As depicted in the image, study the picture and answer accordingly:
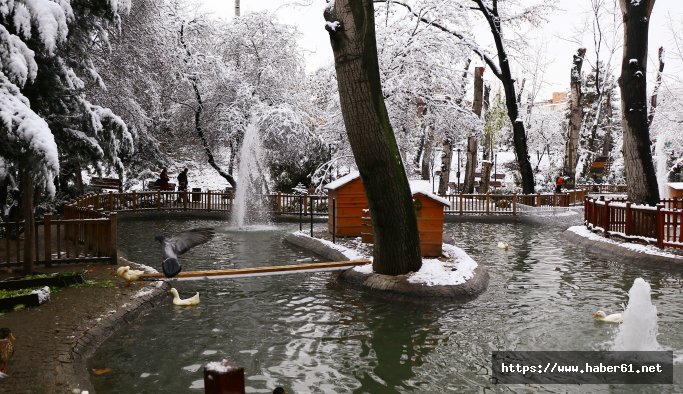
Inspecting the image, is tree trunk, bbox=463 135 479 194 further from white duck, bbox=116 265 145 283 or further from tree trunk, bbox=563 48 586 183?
white duck, bbox=116 265 145 283

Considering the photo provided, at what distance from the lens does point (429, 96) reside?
1065 inches

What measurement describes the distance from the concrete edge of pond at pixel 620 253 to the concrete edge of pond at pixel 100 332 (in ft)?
36.0

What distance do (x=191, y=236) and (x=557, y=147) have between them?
60.6 m

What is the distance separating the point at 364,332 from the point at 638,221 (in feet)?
35.0

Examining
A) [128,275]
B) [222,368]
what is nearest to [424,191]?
[128,275]

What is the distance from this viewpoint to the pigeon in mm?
9867

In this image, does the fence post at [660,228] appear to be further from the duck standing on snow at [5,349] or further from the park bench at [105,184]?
the park bench at [105,184]

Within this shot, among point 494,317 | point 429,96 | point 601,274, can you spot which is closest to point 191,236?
point 494,317

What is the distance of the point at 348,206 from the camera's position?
1670 cm

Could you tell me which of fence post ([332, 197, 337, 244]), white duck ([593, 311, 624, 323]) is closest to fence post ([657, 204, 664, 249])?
white duck ([593, 311, 624, 323])

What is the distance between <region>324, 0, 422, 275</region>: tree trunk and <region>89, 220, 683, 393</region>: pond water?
1260 mm

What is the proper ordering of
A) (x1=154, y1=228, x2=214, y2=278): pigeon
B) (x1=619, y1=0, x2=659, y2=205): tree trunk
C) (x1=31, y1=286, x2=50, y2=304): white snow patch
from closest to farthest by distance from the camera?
(x1=31, y1=286, x2=50, y2=304): white snow patch
(x1=154, y1=228, x2=214, y2=278): pigeon
(x1=619, y1=0, x2=659, y2=205): tree trunk

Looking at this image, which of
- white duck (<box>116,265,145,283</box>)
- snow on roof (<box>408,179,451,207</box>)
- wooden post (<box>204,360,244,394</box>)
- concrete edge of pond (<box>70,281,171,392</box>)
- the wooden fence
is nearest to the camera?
wooden post (<box>204,360,244,394</box>)

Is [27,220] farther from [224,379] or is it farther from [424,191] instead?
[224,379]
